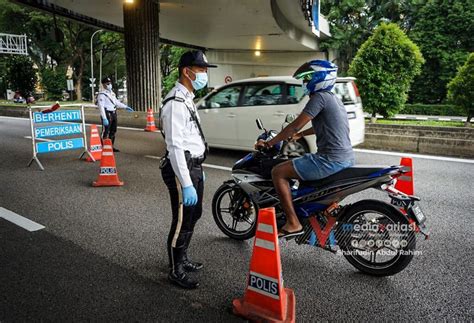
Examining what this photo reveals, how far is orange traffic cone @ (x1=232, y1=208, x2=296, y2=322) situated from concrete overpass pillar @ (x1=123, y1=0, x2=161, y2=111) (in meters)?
15.4

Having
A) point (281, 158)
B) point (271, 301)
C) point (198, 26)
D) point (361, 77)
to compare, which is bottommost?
point (271, 301)

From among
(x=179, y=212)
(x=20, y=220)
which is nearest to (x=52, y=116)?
(x=20, y=220)

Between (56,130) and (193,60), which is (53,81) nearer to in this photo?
(56,130)

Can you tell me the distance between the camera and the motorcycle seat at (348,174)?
338cm

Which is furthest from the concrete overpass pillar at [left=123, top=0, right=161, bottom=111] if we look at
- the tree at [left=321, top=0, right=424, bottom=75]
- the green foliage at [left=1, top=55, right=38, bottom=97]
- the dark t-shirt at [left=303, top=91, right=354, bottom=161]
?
the green foliage at [left=1, top=55, right=38, bottom=97]

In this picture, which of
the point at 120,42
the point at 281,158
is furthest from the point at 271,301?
the point at 120,42

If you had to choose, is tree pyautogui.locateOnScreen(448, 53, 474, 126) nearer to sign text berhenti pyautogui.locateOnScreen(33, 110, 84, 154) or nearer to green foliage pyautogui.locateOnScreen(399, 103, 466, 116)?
sign text berhenti pyautogui.locateOnScreen(33, 110, 84, 154)

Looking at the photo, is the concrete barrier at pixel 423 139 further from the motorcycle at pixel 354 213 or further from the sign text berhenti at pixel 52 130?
the sign text berhenti at pixel 52 130

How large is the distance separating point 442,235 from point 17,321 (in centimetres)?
425

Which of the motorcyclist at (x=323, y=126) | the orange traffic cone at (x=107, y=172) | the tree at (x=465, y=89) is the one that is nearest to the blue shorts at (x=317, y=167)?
the motorcyclist at (x=323, y=126)

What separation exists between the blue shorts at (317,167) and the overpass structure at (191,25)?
45.7ft

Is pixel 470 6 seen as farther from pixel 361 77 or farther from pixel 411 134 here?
pixel 411 134

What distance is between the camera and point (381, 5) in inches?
1288

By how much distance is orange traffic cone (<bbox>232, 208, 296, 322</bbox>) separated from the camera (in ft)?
8.84
